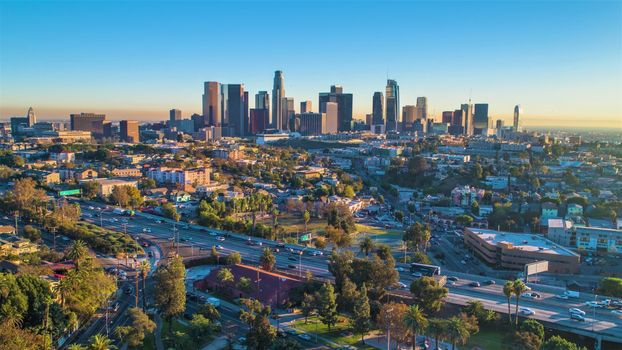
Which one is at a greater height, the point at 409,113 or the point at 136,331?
the point at 409,113

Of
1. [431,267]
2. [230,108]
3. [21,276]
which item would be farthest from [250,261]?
[230,108]

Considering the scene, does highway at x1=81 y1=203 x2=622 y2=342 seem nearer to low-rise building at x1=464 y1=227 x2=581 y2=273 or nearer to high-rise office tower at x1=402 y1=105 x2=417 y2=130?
low-rise building at x1=464 y1=227 x2=581 y2=273

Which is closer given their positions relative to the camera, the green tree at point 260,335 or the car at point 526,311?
the green tree at point 260,335

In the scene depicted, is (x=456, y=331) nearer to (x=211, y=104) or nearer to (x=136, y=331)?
(x=136, y=331)

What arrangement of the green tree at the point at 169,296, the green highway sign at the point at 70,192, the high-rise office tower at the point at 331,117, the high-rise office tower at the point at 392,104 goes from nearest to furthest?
the green tree at the point at 169,296, the green highway sign at the point at 70,192, the high-rise office tower at the point at 331,117, the high-rise office tower at the point at 392,104

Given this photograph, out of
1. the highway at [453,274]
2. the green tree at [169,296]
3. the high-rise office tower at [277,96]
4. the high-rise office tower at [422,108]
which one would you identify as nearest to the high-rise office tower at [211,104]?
the high-rise office tower at [277,96]

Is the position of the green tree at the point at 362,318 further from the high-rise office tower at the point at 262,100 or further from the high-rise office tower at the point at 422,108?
the high-rise office tower at the point at 422,108

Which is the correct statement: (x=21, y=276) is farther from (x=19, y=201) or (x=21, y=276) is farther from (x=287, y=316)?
(x=19, y=201)

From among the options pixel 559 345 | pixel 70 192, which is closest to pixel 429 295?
pixel 559 345
